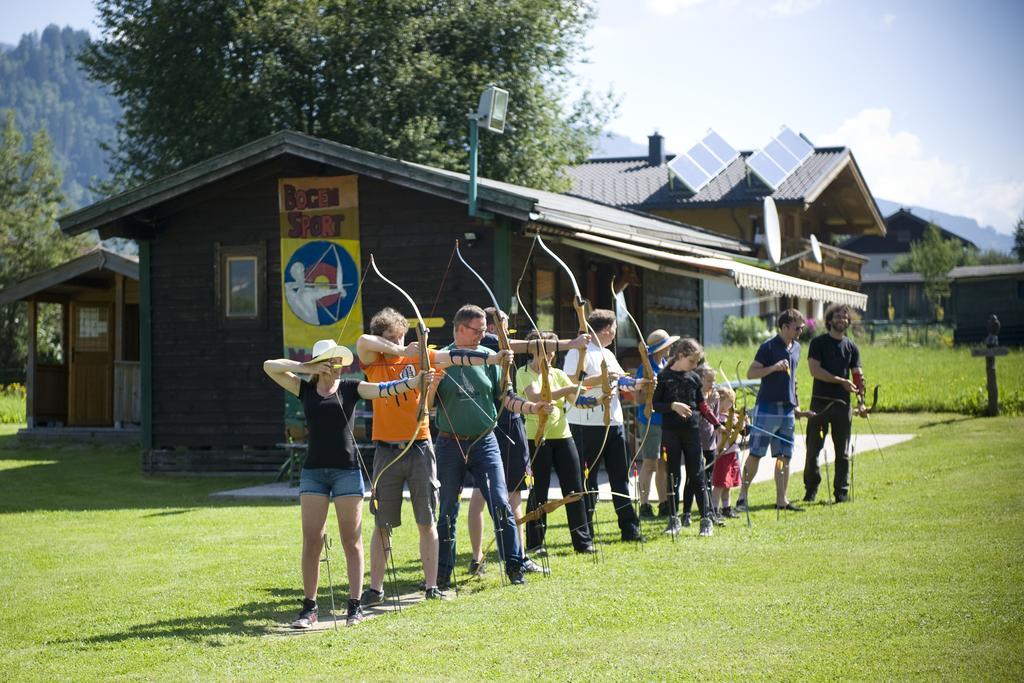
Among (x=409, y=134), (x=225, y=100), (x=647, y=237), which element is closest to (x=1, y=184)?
(x=225, y=100)

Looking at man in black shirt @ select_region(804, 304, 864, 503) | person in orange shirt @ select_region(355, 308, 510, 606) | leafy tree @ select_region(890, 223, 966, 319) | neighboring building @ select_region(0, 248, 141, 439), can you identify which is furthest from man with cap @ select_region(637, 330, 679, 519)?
leafy tree @ select_region(890, 223, 966, 319)

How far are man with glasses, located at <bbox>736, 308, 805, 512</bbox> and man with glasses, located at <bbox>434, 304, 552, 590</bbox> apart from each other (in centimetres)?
341

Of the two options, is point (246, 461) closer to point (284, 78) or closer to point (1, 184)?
point (284, 78)

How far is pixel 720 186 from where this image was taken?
104ft

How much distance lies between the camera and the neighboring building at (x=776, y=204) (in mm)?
28938

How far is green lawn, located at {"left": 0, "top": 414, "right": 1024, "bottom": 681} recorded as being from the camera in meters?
5.50

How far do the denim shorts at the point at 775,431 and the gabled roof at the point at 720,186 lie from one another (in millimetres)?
18039

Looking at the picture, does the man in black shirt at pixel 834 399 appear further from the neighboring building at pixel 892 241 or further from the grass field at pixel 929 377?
the neighboring building at pixel 892 241

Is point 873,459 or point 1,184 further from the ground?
point 1,184

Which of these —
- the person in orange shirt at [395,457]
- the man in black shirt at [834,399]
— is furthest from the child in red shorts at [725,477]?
the person in orange shirt at [395,457]

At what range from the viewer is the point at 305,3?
85.7ft

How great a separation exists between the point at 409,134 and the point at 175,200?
403 inches

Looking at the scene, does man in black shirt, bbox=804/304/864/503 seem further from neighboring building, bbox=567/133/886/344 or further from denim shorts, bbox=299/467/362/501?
neighboring building, bbox=567/133/886/344

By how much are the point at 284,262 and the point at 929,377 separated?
46.4 ft
